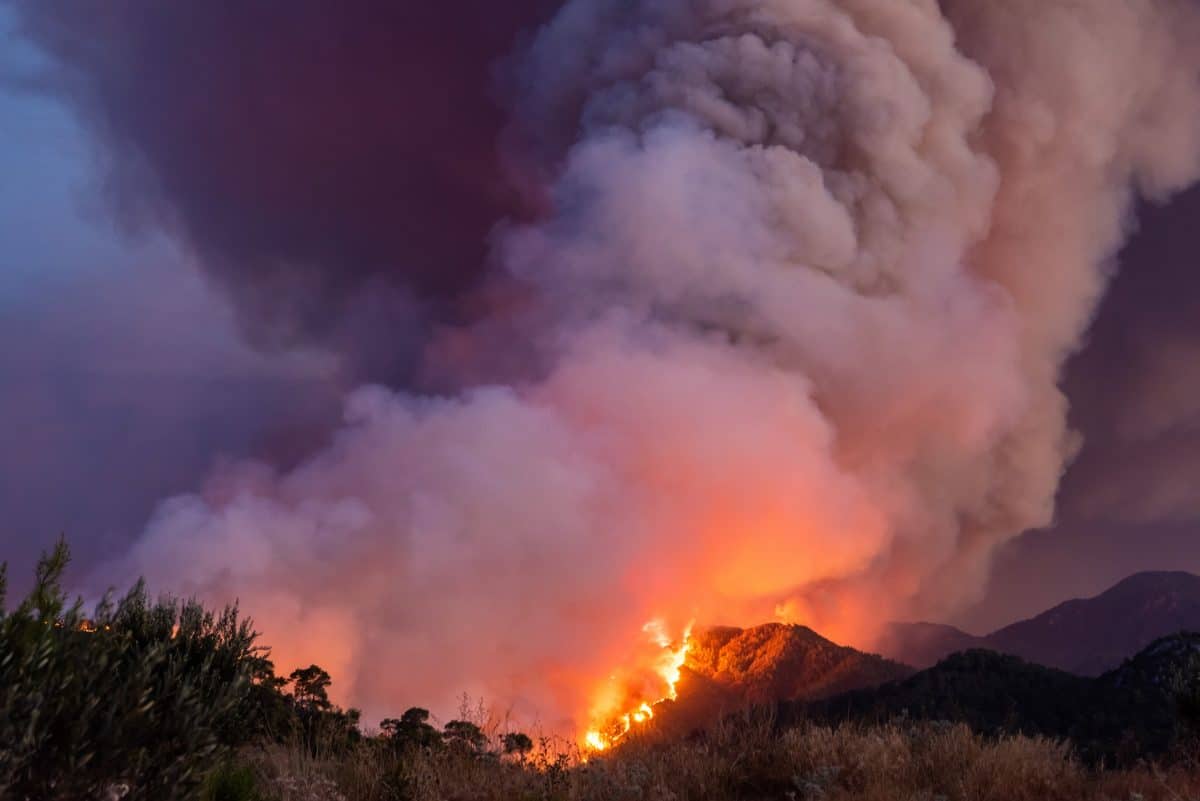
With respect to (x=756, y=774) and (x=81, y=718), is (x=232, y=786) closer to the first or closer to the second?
(x=81, y=718)

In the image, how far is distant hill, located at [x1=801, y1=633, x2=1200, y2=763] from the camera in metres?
37.0

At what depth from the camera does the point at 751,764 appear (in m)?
11.0

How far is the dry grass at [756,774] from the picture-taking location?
30.6 feet

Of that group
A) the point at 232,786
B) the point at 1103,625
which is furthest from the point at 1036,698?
the point at 1103,625

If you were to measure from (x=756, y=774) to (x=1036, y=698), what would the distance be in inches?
1728

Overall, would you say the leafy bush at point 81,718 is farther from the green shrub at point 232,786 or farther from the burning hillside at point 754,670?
the burning hillside at point 754,670

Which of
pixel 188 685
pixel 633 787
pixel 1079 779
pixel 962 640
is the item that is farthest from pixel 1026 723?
pixel 962 640

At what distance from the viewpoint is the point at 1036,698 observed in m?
46.0

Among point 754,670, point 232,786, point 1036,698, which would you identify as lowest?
point 232,786

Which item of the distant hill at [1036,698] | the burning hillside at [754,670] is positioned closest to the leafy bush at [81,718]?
the distant hill at [1036,698]

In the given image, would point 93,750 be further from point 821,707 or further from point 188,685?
point 821,707

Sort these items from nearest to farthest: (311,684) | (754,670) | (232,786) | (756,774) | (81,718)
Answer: (81,718) < (232,786) < (756,774) < (311,684) < (754,670)

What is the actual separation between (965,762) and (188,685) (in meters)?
9.89

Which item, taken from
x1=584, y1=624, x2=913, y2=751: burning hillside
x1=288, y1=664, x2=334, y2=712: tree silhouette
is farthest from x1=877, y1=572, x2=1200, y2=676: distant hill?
x1=288, y1=664, x2=334, y2=712: tree silhouette
